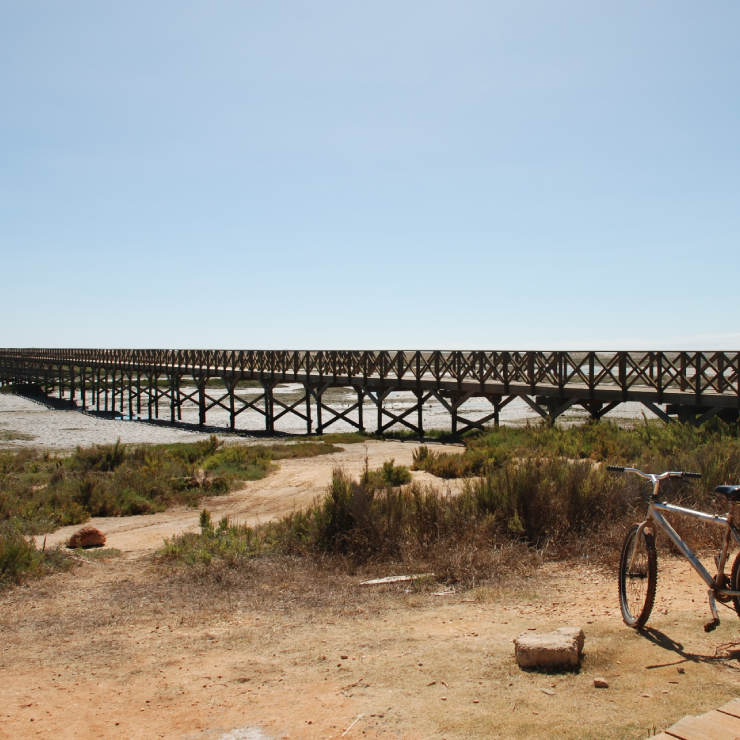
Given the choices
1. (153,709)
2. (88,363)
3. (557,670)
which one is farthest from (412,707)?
(88,363)

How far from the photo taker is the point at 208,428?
34.1 meters

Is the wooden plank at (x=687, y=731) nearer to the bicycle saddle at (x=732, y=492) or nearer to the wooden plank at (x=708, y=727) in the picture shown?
the wooden plank at (x=708, y=727)

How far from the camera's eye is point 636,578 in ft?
14.8

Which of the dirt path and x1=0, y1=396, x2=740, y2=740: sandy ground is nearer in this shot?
x1=0, y1=396, x2=740, y2=740: sandy ground

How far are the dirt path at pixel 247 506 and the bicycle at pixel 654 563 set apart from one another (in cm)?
607

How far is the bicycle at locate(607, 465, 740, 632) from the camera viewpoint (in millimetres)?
3797

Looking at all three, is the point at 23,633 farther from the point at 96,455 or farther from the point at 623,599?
the point at 96,455

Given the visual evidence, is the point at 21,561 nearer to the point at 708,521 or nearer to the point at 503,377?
the point at 708,521

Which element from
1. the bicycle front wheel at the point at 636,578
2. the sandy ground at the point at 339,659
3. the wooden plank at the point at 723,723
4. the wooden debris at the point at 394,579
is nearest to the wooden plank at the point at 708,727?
the wooden plank at the point at 723,723

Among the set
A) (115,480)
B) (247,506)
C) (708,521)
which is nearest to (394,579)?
(708,521)

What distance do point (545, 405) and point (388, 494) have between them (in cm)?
1381

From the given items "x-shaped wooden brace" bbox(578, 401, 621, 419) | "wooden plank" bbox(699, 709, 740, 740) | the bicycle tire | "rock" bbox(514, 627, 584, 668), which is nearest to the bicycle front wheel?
the bicycle tire

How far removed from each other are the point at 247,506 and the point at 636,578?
8685 millimetres

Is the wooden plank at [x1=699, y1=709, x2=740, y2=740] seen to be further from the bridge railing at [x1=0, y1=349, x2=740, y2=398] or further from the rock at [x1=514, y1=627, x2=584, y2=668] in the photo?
the bridge railing at [x1=0, y1=349, x2=740, y2=398]
